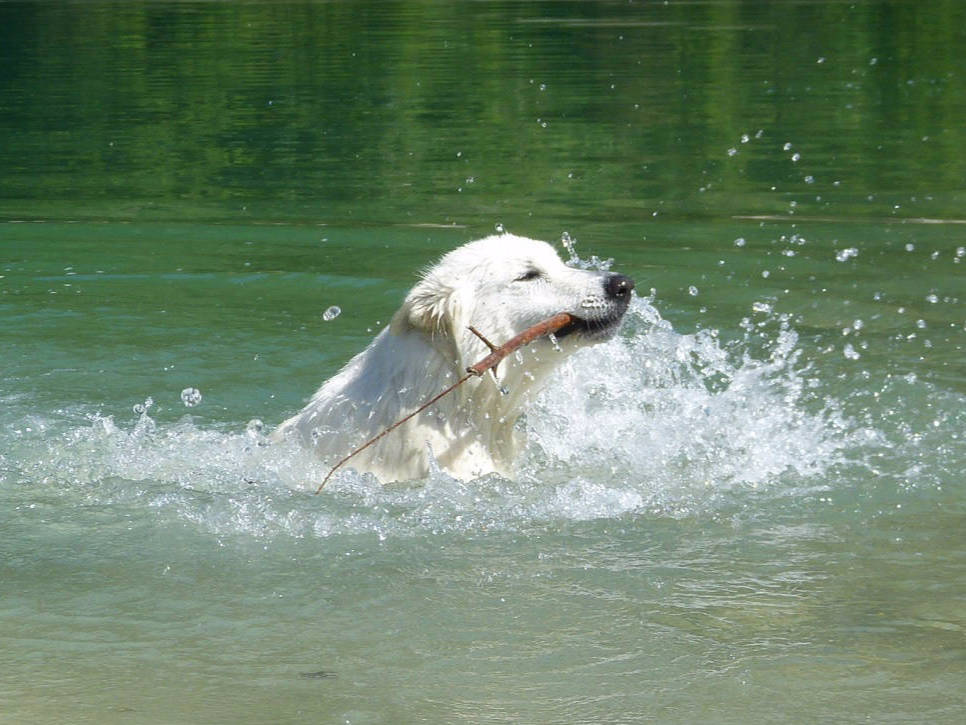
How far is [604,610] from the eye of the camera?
17.0 feet

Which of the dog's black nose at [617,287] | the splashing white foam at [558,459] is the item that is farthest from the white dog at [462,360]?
the splashing white foam at [558,459]

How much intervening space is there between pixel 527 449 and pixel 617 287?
107 centimetres

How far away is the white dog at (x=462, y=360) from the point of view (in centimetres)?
597

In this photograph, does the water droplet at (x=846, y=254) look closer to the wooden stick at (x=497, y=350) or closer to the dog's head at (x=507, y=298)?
the dog's head at (x=507, y=298)

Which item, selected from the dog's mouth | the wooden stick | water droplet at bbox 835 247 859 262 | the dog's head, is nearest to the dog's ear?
the dog's head

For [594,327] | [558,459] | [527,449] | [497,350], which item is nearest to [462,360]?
[497,350]

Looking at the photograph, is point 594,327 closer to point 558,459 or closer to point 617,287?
point 617,287

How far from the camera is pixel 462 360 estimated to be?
603 centimetres

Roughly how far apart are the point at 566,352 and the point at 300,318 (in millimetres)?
3873

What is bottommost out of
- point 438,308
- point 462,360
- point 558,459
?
point 558,459

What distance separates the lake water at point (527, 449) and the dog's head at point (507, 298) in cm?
63

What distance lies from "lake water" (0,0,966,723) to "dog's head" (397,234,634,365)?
2.08ft

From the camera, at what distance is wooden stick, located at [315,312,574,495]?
5.82 metres

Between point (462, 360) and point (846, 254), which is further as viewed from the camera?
point (846, 254)
